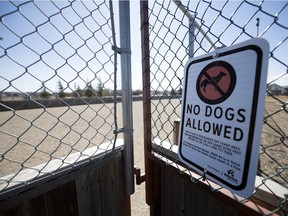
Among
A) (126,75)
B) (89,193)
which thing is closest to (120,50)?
(126,75)

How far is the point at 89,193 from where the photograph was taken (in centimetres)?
112

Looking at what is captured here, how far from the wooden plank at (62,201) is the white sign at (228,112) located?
0.74 meters

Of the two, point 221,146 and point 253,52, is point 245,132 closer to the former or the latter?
point 221,146

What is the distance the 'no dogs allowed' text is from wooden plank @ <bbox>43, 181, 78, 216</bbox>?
80 cm

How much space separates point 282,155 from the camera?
3.99 metres

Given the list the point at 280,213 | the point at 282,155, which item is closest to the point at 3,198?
the point at 280,213

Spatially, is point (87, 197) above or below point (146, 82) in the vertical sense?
below

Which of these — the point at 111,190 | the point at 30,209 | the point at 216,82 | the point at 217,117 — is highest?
the point at 216,82

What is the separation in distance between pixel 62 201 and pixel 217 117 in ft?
3.22

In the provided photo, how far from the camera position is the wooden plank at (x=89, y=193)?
1.07 metres

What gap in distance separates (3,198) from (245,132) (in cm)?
104

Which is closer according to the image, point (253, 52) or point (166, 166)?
point (253, 52)

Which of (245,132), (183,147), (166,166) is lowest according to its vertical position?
(166,166)

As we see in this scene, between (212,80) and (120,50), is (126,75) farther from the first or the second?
(212,80)
